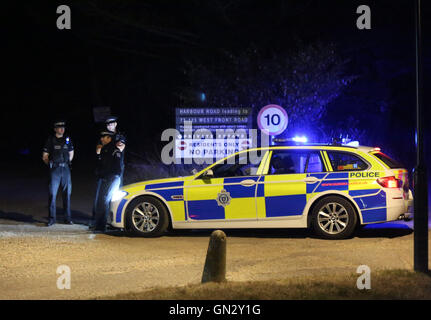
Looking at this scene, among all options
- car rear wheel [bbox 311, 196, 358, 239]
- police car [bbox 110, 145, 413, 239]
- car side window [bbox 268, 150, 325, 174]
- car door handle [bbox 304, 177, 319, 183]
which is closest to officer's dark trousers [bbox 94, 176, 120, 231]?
police car [bbox 110, 145, 413, 239]

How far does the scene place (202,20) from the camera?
22406 mm

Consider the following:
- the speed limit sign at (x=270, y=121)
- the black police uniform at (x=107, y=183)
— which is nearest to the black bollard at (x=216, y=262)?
the black police uniform at (x=107, y=183)

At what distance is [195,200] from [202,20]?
540 inches

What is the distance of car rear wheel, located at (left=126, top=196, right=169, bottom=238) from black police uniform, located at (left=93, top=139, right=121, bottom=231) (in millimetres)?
863

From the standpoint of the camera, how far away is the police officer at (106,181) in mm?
10805

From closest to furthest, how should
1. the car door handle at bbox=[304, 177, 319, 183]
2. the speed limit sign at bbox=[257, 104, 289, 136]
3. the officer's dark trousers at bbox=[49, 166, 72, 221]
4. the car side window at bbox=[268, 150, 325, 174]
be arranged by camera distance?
1. the car door handle at bbox=[304, 177, 319, 183]
2. the car side window at bbox=[268, 150, 325, 174]
3. the officer's dark trousers at bbox=[49, 166, 72, 221]
4. the speed limit sign at bbox=[257, 104, 289, 136]

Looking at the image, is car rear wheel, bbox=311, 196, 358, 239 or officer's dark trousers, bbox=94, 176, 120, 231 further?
officer's dark trousers, bbox=94, 176, 120, 231

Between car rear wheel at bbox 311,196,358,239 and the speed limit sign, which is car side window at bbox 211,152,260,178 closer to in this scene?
car rear wheel at bbox 311,196,358,239

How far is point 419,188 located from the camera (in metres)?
7.11

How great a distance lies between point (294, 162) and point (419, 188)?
10.1 feet

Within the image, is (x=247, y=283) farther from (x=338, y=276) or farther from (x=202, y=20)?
(x=202, y=20)

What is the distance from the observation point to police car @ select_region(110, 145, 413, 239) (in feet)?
30.9

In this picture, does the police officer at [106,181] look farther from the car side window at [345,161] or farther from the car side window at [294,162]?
the car side window at [345,161]

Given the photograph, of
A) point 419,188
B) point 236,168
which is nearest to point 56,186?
point 236,168
